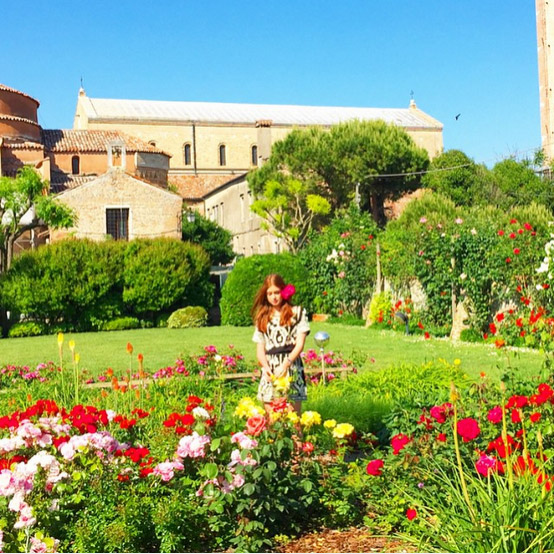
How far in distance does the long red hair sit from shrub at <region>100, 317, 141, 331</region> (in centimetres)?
1921

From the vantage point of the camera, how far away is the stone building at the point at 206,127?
57344 millimetres

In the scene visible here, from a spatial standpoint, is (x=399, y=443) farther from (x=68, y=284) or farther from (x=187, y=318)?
(x=68, y=284)

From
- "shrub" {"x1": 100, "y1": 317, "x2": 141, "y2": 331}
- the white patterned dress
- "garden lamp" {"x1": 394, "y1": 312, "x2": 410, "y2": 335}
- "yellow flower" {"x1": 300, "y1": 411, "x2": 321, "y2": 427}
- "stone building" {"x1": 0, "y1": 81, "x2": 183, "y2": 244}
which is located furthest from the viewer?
"stone building" {"x1": 0, "y1": 81, "x2": 183, "y2": 244}

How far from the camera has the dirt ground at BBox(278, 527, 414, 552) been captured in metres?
3.89

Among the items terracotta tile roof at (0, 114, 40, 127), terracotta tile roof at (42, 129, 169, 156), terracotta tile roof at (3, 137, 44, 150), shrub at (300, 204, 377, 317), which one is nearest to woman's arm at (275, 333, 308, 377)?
shrub at (300, 204, 377, 317)

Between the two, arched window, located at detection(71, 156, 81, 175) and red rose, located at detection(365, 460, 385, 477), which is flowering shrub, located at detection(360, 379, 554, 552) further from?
arched window, located at detection(71, 156, 81, 175)

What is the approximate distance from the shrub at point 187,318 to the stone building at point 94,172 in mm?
7844

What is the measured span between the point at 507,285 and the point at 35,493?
13.0 metres

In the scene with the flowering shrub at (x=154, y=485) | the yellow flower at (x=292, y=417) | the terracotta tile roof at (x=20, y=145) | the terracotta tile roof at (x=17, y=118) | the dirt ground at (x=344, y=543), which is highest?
the terracotta tile roof at (x=17, y=118)

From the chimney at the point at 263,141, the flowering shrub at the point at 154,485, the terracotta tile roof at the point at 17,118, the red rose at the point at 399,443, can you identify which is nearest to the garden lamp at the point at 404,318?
the red rose at the point at 399,443

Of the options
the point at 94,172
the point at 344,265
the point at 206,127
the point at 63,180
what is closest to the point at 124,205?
the point at 63,180

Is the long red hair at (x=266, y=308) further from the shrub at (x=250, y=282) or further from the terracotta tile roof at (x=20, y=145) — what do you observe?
the terracotta tile roof at (x=20, y=145)

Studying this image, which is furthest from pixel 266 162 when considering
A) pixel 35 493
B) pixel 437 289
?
pixel 35 493

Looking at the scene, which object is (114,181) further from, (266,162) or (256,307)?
(256,307)
